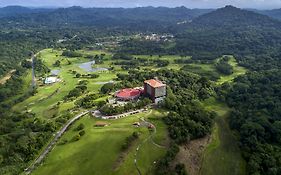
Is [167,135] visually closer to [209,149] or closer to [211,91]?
[209,149]

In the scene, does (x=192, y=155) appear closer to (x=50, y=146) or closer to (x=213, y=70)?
(x=50, y=146)

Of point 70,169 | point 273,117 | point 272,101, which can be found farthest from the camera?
point 272,101

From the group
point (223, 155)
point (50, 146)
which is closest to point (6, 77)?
point (50, 146)

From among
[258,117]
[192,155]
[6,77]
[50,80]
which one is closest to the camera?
[192,155]

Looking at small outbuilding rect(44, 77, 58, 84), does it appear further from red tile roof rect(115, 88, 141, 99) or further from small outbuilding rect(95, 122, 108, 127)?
small outbuilding rect(95, 122, 108, 127)

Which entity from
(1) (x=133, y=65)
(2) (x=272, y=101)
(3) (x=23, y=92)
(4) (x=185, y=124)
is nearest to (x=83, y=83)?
(3) (x=23, y=92)

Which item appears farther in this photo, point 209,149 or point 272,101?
point 272,101

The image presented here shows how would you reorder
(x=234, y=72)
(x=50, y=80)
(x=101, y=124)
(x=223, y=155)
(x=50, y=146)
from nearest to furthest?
(x=50, y=146) → (x=223, y=155) → (x=101, y=124) → (x=50, y=80) → (x=234, y=72)
